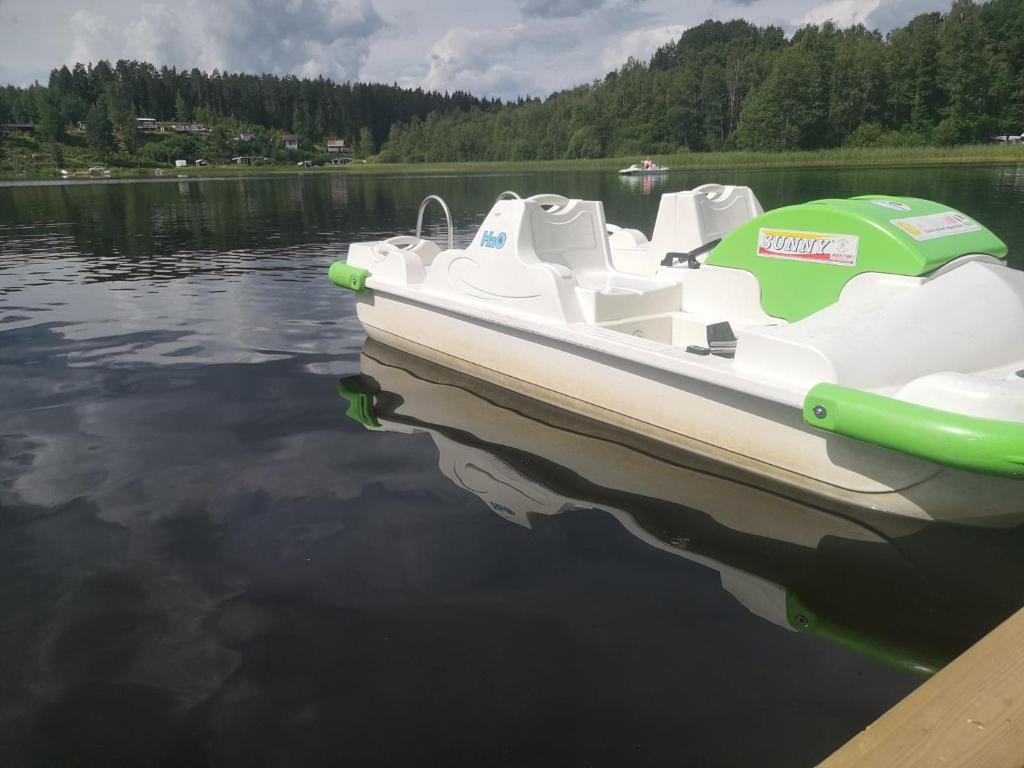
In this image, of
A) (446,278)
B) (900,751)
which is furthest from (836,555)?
(446,278)

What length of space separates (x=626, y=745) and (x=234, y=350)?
6.25 metres

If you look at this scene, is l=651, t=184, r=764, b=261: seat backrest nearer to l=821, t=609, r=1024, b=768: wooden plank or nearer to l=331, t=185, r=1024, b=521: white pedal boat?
l=331, t=185, r=1024, b=521: white pedal boat

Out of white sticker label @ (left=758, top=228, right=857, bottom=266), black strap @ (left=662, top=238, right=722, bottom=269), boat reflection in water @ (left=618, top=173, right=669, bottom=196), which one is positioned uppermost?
boat reflection in water @ (left=618, top=173, right=669, bottom=196)

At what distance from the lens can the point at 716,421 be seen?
455 centimetres

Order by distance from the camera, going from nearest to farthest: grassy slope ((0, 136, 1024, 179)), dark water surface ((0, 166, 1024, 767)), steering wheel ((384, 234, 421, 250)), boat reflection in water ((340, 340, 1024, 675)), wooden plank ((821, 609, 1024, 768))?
wooden plank ((821, 609, 1024, 768)), dark water surface ((0, 166, 1024, 767)), boat reflection in water ((340, 340, 1024, 675)), steering wheel ((384, 234, 421, 250)), grassy slope ((0, 136, 1024, 179))

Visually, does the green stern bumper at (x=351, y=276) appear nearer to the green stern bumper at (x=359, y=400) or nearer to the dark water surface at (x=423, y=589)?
the green stern bumper at (x=359, y=400)

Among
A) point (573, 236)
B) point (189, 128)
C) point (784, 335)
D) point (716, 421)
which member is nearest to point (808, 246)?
point (784, 335)

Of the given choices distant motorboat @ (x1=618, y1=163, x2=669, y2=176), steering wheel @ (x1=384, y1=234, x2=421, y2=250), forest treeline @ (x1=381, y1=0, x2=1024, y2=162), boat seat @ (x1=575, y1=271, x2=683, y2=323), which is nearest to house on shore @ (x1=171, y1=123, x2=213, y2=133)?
Answer: forest treeline @ (x1=381, y1=0, x2=1024, y2=162)

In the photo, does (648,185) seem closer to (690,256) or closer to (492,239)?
(690,256)

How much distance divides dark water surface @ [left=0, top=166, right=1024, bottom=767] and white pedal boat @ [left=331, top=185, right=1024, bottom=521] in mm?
280

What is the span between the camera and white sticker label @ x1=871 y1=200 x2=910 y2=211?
4.74 m

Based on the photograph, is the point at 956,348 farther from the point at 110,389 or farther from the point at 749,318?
the point at 110,389

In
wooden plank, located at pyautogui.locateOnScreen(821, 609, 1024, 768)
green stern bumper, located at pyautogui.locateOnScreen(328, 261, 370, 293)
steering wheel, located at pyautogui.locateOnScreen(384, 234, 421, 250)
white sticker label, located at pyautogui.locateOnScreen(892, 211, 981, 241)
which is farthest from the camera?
steering wheel, located at pyautogui.locateOnScreen(384, 234, 421, 250)

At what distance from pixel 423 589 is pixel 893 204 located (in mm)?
3882
